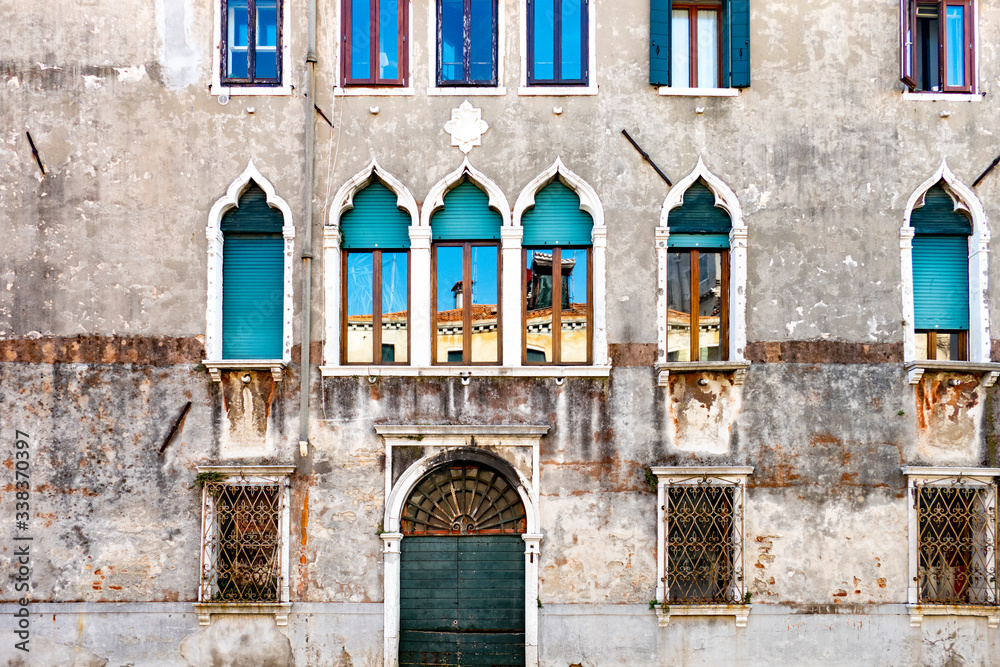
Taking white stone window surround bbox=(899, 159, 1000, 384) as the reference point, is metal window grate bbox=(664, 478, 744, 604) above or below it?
below

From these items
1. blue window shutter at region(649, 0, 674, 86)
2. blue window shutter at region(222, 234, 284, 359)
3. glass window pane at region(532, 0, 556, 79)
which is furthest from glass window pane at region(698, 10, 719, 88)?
blue window shutter at region(222, 234, 284, 359)

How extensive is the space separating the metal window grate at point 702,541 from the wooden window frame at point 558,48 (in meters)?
5.06

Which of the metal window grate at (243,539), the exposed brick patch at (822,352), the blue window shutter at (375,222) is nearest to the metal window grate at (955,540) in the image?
the exposed brick patch at (822,352)

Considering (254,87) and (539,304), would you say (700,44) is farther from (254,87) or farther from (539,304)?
(254,87)

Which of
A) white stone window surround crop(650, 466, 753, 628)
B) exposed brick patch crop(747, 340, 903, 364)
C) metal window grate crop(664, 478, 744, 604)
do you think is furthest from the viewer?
exposed brick patch crop(747, 340, 903, 364)

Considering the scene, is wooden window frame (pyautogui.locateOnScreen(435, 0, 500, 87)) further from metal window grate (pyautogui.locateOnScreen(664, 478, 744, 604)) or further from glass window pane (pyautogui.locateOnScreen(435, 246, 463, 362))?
metal window grate (pyautogui.locateOnScreen(664, 478, 744, 604))

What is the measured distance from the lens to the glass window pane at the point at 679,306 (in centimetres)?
1138

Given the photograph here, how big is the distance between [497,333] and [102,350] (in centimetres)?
476

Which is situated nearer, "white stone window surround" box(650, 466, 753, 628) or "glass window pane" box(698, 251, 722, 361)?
"white stone window surround" box(650, 466, 753, 628)

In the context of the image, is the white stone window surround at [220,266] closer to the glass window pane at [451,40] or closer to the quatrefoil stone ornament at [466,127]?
the quatrefoil stone ornament at [466,127]

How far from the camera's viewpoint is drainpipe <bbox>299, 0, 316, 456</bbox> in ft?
36.4

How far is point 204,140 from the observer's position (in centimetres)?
1145

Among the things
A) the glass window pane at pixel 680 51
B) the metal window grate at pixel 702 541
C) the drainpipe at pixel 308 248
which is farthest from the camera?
the glass window pane at pixel 680 51

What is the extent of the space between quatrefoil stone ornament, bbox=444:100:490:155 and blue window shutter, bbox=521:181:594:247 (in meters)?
1.02
